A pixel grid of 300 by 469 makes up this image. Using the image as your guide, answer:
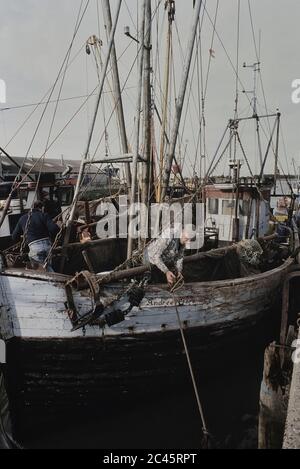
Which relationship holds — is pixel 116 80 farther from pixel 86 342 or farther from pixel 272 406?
pixel 272 406

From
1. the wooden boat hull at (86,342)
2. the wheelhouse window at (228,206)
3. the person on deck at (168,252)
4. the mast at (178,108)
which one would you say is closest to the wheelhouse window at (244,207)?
the wheelhouse window at (228,206)

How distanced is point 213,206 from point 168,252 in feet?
19.0

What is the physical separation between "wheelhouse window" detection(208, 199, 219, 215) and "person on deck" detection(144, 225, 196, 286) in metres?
5.37

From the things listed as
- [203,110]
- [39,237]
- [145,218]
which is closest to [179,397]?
[145,218]

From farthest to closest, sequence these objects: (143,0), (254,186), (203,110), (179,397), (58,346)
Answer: (203,110)
(254,186)
(143,0)
(179,397)
(58,346)

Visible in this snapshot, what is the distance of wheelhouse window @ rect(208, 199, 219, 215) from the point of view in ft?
37.0

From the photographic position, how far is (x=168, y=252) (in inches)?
237

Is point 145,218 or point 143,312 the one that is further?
point 145,218

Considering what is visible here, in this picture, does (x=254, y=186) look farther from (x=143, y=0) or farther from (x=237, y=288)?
(x=143, y=0)

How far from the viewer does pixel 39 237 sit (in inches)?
252

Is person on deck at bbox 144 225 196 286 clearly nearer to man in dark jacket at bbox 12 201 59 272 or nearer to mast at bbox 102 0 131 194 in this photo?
man in dark jacket at bbox 12 201 59 272
